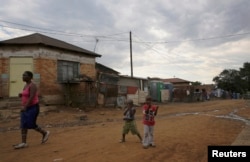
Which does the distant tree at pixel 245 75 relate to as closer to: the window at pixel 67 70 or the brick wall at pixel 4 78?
the window at pixel 67 70

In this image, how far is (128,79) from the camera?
3072 centimetres

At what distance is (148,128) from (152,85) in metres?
28.7

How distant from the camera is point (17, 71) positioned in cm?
2044

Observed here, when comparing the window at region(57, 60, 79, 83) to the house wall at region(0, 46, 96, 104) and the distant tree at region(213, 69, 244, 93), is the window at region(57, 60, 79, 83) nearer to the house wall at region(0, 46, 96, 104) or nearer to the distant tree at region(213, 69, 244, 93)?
the house wall at region(0, 46, 96, 104)

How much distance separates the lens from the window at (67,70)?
872 inches

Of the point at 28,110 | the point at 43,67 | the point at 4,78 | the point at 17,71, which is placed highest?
the point at 43,67

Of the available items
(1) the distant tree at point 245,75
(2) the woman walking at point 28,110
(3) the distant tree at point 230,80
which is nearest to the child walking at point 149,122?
(2) the woman walking at point 28,110

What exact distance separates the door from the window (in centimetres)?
216

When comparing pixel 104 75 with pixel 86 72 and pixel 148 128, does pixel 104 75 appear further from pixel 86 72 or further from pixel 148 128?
pixel 148 128

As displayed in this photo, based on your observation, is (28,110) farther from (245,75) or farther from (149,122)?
(245,75)

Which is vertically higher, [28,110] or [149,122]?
[28,110]

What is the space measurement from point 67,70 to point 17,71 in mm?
3569

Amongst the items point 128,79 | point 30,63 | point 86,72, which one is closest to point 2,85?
point 30,63

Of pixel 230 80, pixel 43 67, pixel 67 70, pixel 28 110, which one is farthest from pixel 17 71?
pixel 230 80
